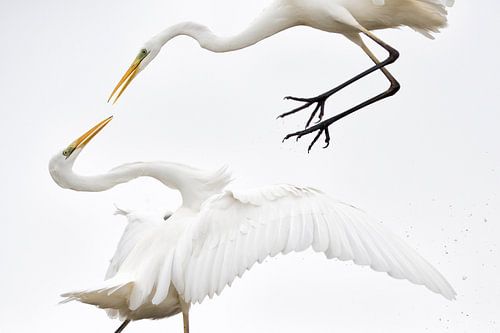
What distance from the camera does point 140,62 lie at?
776 centimetres

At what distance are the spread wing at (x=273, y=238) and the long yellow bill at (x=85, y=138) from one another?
3.14ft

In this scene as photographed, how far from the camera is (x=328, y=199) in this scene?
21.1 ft

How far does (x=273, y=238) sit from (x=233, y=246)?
0.75 ft

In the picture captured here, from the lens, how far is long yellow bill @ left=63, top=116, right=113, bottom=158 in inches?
281

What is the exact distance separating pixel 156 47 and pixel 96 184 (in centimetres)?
96

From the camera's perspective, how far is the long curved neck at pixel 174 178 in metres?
7.39

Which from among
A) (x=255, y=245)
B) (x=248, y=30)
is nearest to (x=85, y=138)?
(x=248, y=30)

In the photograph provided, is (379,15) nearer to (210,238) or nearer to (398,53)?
(398,53)

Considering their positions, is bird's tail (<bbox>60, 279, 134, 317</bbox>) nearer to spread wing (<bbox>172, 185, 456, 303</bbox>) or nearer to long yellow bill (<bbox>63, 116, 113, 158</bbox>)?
spread wing (<bbox>172, 185, 456, 303</bbox>)

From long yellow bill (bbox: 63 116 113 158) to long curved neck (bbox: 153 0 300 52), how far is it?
75 cm

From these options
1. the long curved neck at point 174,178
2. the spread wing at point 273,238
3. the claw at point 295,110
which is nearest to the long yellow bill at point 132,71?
the long curved neck at point 174,178

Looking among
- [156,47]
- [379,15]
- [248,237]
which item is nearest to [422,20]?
[379,15]

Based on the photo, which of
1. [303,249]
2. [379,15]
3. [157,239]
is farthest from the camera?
[379,15]

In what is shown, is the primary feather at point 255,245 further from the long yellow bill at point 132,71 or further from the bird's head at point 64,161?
the long yellow bill at point 132,71
